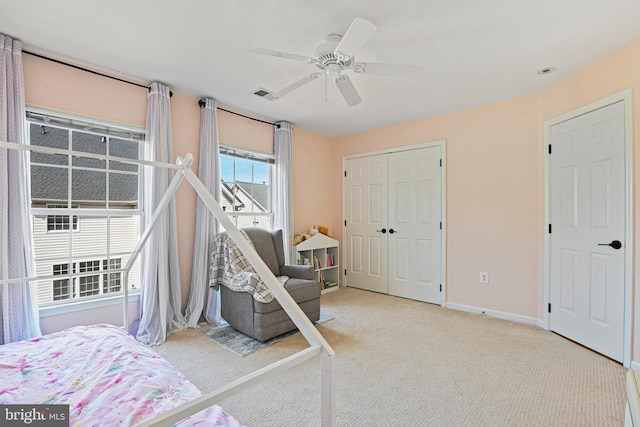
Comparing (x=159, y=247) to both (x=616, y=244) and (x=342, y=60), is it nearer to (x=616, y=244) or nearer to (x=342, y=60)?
(x=342, y=60)

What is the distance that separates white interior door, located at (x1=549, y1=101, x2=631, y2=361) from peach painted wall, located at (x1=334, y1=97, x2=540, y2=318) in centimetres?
27

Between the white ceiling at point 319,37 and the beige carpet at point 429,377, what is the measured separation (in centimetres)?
247

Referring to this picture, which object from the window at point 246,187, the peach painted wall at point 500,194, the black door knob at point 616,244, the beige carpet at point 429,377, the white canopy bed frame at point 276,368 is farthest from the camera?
the window at point 246,187

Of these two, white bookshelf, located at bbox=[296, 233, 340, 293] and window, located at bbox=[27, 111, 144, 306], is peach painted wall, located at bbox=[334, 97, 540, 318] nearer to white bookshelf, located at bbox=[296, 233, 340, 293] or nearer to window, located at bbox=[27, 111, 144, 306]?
white bookshelf, located at bbox=[296, 233, 340, 293]

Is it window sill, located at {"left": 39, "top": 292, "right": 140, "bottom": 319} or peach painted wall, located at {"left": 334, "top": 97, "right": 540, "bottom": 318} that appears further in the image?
peach painted wall, located at {"left": 334, "top": 97, "right": 540, "bottom": 318}

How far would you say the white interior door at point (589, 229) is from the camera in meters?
2.44

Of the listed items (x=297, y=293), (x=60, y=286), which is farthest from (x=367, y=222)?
(x=60, y=286)

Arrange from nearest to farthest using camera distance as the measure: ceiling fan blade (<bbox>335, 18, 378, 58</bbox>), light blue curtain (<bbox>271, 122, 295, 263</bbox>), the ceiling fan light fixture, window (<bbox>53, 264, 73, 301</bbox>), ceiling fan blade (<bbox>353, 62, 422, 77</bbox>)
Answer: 1. ceiling fan blade (<bbox>335, 18, 378, 58</bbox>)
2. ceiling fan blade (<bbox>353, 62, 422, 77</bbox>)
3. window (<bbox>53, 264, 73, 301</bbox>)
4. the ceiling fan light fixture
5. light blue curtain (<bbox>271, 122, 295, 263</bbox>)

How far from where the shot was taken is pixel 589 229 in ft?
8.79

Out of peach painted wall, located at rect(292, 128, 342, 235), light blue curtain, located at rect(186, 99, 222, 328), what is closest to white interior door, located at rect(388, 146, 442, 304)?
peach painted wall, located at rect(292, 128, 342, 235)

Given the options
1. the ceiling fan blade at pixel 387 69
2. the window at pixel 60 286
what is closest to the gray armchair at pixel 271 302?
the window at pixel 60 286

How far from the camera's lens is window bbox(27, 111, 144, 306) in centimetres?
252

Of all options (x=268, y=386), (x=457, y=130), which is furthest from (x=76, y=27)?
(x=457, y=130)

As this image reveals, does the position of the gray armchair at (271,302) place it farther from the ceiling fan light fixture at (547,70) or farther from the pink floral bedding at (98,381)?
the ceiling fan light fixture at (547,70)
